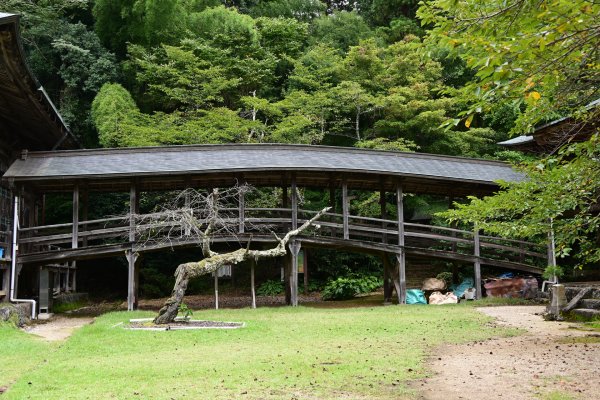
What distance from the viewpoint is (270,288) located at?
2609 cm

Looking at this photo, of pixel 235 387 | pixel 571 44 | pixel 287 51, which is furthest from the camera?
pixel 287 51

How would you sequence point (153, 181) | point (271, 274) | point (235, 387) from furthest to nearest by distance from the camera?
point (271, 274) < point (153, 181) < point (235, 387)

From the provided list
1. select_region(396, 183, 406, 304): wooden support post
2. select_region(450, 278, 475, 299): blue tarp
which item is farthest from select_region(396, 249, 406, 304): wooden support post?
select_region(450, 278, 475, 299): blue tarp

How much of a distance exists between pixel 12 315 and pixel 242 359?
26.9 ft

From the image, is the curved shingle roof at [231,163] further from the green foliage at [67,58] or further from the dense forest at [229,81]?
the green foliage at [67,58]

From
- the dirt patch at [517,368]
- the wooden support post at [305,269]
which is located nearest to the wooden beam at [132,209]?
the wooden support post at [305,269]

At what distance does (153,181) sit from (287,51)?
15.7 meters

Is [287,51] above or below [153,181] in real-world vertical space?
above

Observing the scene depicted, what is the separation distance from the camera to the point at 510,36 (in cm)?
585

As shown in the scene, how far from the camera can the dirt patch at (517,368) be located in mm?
6716

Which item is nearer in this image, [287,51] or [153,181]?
[153,181]

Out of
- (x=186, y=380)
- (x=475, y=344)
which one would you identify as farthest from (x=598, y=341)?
(x=186, y=380)

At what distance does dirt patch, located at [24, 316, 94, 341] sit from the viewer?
1322 cm

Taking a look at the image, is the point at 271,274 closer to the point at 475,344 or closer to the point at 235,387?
the point at 475,344
